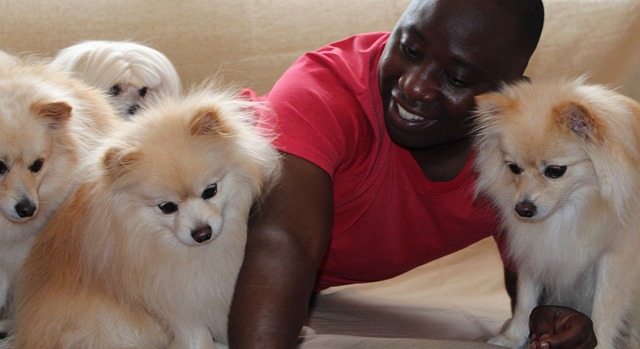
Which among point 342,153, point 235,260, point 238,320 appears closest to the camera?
point 238,320

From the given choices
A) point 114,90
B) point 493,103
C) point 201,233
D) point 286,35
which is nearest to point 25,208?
point 201,233

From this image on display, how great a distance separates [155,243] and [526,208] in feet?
2.96

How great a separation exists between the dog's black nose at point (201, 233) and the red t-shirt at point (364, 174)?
0.30 meters

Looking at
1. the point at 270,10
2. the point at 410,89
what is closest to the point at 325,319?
the point at 410,89

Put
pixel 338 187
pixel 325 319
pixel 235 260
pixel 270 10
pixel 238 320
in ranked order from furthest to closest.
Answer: pixel 270 10 < pixel 325 319 < pixel 338 187 < pixel 235 260 < pixel 238 320

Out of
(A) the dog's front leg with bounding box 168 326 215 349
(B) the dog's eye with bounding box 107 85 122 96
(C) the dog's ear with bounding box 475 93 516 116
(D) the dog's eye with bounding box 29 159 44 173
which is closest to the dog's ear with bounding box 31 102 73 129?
(D) the dog's eye with bounding box 29 159 44 173

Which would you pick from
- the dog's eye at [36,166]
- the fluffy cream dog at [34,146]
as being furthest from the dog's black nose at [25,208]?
the dog's eye at [36,166]

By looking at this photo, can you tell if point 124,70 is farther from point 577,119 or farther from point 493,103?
point 577,119

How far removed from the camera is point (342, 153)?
218 centimetres

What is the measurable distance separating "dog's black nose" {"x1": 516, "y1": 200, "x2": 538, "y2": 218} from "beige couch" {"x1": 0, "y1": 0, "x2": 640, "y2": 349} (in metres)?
0.93

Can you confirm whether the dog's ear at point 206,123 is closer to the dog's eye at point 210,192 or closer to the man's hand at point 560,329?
the dog's eye at point 210,192

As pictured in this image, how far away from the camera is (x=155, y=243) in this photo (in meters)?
2.00

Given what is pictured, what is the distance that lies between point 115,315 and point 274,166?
52 centimetres

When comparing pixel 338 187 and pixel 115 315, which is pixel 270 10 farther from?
pixel 115 315
